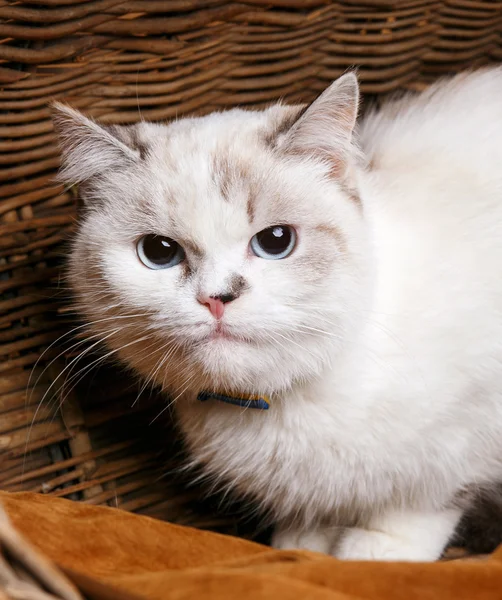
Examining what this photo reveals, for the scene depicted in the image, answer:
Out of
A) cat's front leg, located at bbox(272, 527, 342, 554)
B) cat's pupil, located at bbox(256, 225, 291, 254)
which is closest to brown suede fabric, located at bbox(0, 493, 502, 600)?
cat's front leg, located at bbox(272, 527, 342, 554)

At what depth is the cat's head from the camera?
1.17 meters

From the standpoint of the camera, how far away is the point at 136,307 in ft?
4.03

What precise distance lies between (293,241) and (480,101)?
2.32 ft

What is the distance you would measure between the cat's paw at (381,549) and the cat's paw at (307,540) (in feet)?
0.32

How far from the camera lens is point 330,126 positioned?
1.29 m

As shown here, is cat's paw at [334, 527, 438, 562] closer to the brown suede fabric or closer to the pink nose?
the brown suede fabric

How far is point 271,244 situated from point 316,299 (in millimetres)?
115

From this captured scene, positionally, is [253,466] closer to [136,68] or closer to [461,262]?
[461,262]

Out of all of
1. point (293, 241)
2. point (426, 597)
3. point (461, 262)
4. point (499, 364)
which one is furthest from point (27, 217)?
point (426, 597)

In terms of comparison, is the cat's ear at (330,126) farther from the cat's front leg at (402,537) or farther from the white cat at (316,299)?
the cat's front leg at (402,537)

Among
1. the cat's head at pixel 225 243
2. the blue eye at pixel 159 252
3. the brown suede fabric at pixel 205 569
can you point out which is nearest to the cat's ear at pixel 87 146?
the cat's head at pixel 225 243

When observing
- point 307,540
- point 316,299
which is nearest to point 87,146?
point 316,299

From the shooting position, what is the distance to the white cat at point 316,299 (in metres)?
1.20

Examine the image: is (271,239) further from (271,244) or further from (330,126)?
(330,126)
